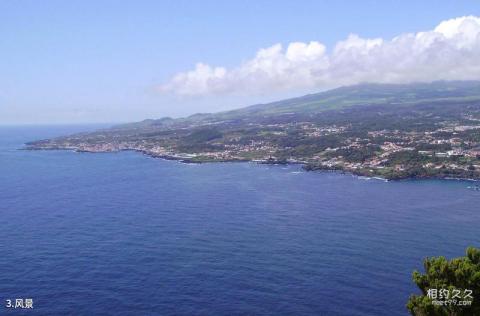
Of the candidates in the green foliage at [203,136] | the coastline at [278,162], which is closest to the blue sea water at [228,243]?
Result: the coastline at [278,162]

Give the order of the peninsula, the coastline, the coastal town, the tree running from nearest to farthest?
the tree → the coastline → the coastal town → the peninsula

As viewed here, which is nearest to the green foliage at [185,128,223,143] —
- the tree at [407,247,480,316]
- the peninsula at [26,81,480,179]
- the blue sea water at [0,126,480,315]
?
the peninsula at [26,81,480,179]

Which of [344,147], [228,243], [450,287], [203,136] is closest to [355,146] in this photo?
[344,147]

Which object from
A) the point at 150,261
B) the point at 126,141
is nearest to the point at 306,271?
the point at 150,261

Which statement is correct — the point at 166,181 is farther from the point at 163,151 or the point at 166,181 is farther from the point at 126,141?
the point at 126,141

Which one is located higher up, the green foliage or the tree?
the green foliage

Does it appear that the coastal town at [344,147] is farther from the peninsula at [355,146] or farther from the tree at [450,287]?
the tree at [450,287]

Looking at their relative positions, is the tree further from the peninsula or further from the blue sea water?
the peninsula
